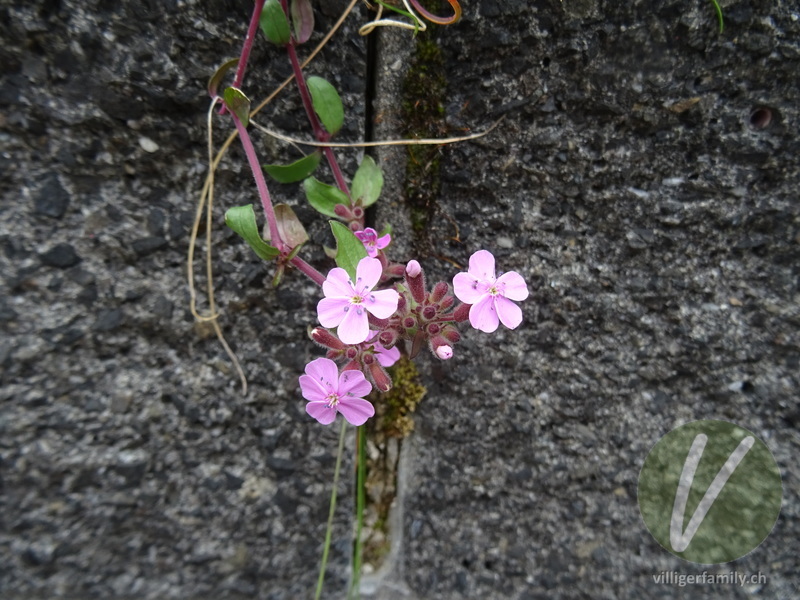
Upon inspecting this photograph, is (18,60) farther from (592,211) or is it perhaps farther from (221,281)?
(592,211)

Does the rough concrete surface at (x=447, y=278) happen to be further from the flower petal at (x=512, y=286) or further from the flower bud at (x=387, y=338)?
the flower bud at (x=387, y=338)

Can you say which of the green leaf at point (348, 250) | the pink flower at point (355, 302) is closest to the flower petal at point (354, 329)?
the pink flower at point (355, 302)

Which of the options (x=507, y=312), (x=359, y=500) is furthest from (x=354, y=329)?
(x=359, y=500)

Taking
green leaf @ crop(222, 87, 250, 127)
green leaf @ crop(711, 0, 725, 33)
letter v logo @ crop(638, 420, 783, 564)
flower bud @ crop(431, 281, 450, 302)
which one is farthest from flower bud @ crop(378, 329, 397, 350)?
green leaf @ crop(711, 0, 725, 33)

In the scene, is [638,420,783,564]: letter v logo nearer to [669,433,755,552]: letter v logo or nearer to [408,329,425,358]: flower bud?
[669,433,755,552]: letter v logo

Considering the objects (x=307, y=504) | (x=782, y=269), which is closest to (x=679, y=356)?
(x=782, y=269)

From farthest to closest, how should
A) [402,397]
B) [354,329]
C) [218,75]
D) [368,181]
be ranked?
[402,397] < [368,181] < [218,75] < [354,329]

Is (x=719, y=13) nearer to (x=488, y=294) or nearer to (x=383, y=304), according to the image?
(x=488, y=294)
